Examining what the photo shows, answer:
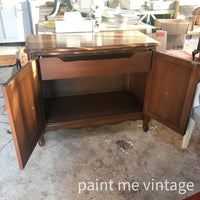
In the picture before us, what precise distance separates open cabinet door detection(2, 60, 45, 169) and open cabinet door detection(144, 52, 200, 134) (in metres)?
0.76

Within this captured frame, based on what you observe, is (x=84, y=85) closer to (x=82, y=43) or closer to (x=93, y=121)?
(x=93, y=121)

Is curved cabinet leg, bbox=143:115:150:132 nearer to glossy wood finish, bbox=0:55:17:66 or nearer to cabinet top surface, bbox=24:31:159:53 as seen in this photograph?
cabinet top surface, bbox=24:31:159:53

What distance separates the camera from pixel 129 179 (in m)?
1.26

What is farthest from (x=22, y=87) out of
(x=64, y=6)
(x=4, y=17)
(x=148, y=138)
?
(x=4, y=17)

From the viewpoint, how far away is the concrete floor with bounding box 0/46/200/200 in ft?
3.86

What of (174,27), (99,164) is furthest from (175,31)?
(99,164)

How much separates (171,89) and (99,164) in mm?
668

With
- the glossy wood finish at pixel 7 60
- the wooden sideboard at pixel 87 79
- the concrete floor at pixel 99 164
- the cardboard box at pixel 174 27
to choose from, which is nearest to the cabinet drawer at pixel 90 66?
the wooden sideboard at pixel 87 79

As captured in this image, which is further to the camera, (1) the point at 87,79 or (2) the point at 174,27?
(2) the point at 174,27

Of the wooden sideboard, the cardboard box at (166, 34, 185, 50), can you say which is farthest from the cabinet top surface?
the cardboard box at (166, 34, 185, 50)

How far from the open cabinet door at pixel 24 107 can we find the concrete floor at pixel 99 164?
0.72ft

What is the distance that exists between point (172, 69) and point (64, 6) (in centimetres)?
148

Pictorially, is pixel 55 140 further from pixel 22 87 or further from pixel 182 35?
pixel 182 35

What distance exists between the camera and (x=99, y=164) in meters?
1.36
